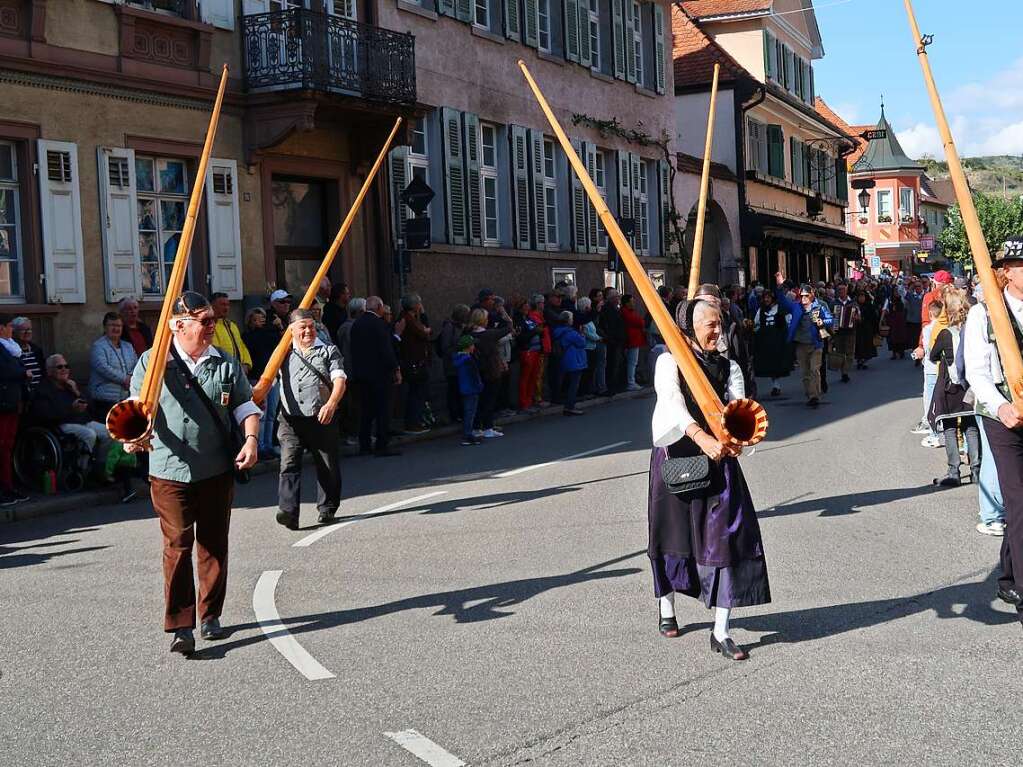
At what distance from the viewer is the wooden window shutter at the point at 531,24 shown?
2858 centimetres

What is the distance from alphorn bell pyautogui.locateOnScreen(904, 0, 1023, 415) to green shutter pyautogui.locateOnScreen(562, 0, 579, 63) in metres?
24.3

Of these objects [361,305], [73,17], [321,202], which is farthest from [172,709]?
[321,202]

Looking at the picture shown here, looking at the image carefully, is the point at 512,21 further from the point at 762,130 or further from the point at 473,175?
the point at 762,130

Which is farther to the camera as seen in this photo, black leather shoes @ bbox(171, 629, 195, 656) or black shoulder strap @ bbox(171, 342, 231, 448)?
black shoulder strap @ bbox(171, 342, 231, 448)

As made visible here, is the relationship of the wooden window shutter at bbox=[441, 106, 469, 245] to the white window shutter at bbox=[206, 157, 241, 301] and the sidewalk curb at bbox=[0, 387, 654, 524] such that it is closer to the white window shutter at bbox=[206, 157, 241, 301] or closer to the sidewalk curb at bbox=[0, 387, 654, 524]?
the white window shutter at bbox=[206, 157, 241, 301]

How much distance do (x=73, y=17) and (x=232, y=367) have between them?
11008 millimetres

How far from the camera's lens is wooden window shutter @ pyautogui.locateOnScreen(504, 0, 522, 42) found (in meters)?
27.5

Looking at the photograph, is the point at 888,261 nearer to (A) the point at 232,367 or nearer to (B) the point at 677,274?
(B) the point at 677,274

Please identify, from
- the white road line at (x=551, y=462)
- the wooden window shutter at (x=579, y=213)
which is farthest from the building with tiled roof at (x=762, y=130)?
the white road line at (x=551, y=462)

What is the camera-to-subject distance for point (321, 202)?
72.8 feet

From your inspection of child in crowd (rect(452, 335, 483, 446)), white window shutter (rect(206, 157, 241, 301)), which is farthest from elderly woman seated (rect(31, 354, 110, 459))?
white window shutter (rect(206, 157, 241, 301))

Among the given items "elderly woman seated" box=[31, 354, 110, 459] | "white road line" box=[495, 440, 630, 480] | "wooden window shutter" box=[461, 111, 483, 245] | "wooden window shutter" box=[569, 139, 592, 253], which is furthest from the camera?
"wooden window shutter" box=[569, 139, 592, 253]

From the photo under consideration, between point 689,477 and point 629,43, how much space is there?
29.0m

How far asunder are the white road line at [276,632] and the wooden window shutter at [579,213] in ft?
72.8
